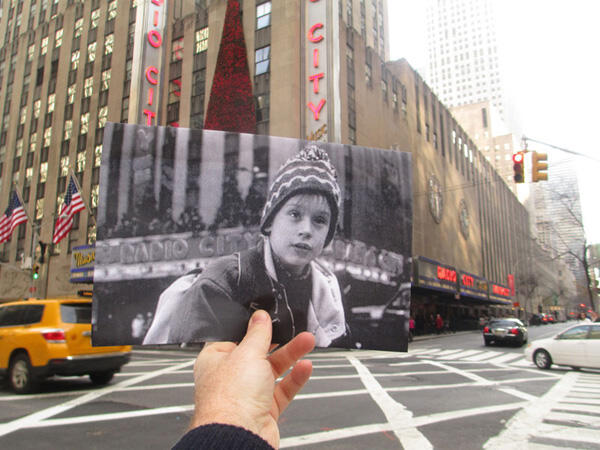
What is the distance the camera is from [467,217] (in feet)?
184

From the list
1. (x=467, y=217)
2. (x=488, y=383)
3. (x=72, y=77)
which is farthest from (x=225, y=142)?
(x=467, y=217)

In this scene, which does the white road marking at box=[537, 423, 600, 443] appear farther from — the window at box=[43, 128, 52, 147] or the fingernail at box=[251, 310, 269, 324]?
the window at box=[43, 128, 52, 147]

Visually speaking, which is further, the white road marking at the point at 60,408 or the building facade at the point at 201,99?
the building facade at the point at 201,99

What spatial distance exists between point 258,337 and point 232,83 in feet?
49.6

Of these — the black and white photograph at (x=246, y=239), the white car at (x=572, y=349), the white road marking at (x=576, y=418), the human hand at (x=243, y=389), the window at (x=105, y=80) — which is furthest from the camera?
the window at (x=105, y=80)

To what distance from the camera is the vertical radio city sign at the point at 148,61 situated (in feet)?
64.1

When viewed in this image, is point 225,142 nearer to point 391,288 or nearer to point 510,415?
point 391,288

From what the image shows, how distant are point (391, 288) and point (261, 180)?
2.66 ft

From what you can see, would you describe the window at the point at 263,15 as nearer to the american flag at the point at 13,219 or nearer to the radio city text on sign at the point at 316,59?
the radio city text on sign at the point at 316,59

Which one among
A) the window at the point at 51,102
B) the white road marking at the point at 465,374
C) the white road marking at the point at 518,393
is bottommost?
the white road marking at the point at 465,374

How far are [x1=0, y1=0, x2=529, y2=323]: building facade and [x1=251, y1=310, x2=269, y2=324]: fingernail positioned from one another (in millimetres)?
18899

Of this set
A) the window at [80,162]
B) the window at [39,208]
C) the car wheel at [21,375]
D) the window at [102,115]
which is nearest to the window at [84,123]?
the window at [102,115]

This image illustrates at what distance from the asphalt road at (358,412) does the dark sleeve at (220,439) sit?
489 centimetres

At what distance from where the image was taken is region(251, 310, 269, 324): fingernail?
74.4 inches
